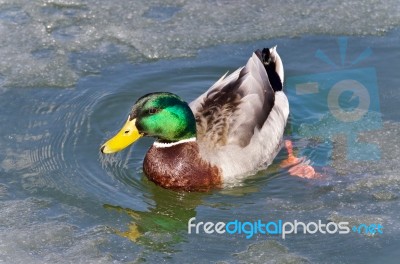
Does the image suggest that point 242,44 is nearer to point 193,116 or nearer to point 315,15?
point 315,15

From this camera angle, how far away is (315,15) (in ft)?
27.4

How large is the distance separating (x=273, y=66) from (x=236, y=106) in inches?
32.8

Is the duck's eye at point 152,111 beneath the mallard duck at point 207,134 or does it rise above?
above

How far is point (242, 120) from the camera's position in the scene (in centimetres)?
675

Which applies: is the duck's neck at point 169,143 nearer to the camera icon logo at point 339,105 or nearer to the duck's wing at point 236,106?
the duck's wing at point 236,106

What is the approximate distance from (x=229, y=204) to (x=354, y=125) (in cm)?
145

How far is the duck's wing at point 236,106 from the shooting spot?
6.66m

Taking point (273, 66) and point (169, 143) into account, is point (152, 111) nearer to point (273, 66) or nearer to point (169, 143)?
point (169, 143)

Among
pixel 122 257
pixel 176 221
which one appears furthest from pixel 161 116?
pixel 122 257

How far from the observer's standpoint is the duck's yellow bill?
6.25m

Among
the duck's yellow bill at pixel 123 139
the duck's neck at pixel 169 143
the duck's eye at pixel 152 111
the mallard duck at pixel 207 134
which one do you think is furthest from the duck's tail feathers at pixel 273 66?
the duck's yellow bill at pixel 123 139

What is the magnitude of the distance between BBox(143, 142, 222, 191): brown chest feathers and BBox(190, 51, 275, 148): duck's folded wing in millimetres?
160

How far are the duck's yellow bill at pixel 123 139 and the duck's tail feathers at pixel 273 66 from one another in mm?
1561

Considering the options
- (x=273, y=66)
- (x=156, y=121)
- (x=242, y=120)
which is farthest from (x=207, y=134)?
(x=273, y=66)
